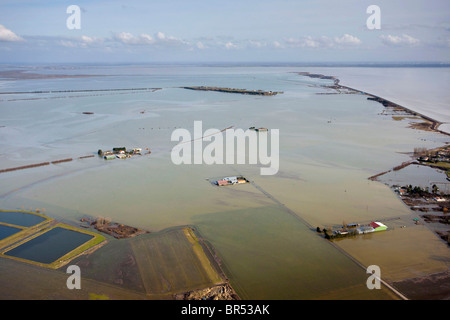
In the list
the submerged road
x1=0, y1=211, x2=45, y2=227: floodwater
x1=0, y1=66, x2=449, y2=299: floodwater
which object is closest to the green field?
x1=0, y1=66, x2=449, y2=299: floodwater

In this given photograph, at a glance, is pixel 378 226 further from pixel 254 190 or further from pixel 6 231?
pixel 6 231

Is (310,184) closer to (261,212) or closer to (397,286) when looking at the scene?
(261,212)

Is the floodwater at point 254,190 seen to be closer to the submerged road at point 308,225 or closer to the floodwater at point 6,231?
the submerged road at point 308,225

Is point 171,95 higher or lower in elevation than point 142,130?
higher

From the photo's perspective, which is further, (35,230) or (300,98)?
(300,98)

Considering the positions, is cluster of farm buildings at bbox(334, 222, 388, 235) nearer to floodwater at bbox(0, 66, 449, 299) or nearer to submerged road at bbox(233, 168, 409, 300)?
floodwater at bbox(0, 66, 449, 299)

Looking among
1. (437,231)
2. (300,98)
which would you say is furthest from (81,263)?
(300,98)
